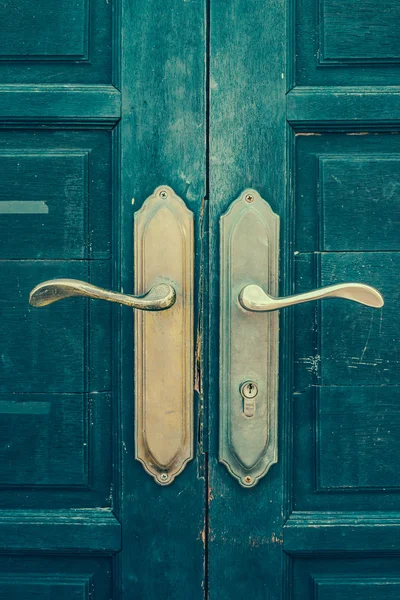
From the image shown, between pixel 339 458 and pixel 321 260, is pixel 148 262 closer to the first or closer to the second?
pixel 321 260

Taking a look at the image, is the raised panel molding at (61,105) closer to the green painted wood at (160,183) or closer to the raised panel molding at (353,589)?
the green painted wood at (160,183)

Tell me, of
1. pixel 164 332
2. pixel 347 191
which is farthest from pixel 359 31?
pixel 164 332

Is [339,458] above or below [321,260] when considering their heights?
below

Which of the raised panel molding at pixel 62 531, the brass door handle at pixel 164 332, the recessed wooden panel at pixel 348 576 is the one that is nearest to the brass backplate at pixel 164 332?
the brass door handle at pixel 164 332

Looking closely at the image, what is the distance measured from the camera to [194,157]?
0.73 meters

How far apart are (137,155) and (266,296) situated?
9.3 inches

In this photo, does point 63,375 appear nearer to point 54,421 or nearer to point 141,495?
point 54,421

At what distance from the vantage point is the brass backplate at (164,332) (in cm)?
72

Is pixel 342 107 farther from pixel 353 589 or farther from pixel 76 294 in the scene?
pixel 353 589

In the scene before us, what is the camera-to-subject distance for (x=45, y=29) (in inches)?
29.0

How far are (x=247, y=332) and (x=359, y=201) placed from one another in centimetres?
21

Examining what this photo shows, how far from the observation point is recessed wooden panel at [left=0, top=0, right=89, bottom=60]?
0.73m

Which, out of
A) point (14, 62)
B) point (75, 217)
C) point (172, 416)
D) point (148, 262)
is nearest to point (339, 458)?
point (172, 416)

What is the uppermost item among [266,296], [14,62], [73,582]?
[14,62]
